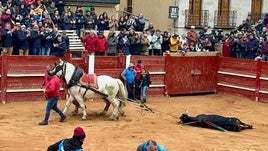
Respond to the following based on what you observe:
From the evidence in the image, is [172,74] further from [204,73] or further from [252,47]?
[252,47]

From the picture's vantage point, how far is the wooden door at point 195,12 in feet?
116

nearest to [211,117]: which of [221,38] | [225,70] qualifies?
[225,70]

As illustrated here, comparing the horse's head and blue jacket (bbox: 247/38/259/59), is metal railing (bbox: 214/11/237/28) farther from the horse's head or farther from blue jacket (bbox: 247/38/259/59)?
the horse's head

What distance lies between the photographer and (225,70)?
25359 millimetres

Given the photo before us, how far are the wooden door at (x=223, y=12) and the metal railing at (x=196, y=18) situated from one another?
1016 mm

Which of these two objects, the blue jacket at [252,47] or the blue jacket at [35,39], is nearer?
the blue jacket at [35,39]

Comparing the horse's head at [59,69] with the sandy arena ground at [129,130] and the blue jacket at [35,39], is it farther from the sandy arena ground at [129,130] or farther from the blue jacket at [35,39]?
the blue jacket at [35,39]

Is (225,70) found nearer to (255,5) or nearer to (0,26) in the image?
(0,26)

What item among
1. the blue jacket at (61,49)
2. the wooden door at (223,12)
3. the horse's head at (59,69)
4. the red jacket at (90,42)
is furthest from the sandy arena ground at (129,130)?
the wooden door at (223,12)

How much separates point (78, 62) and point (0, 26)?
3.05 metres

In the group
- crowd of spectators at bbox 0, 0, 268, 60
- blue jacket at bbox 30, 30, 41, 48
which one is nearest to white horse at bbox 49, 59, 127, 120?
crowd of spectators at bbox 0, 0, 268, 60

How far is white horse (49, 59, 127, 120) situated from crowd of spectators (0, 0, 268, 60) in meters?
4.24

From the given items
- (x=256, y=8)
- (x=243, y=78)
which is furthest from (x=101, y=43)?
(x=256, y=8)

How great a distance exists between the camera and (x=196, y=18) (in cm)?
3553
